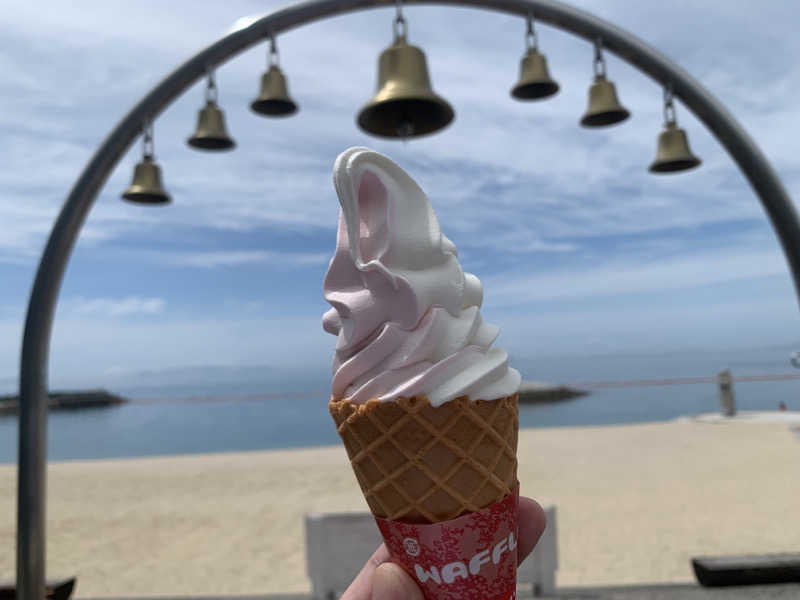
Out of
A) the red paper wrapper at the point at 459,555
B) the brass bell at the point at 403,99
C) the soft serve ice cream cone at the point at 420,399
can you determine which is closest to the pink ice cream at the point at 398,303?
the soft serve ice cream cone at the point at 420,399

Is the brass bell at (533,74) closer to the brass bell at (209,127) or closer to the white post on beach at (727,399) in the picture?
the brass bell at (209,127)

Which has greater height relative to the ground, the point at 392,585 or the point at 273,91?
the point at 273,91

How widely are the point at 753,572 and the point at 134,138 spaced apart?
635 cm

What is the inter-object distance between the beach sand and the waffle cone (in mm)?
5476

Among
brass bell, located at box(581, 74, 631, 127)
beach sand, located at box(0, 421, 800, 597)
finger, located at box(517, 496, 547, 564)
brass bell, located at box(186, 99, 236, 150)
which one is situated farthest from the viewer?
beach sand, located at box(0, 421, 800, 597)

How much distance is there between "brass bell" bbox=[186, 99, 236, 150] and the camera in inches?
214

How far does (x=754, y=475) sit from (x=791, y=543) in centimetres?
441

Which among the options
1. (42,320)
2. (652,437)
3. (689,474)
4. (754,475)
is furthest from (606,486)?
(42,320)

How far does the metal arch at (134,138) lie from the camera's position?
14.4 ft

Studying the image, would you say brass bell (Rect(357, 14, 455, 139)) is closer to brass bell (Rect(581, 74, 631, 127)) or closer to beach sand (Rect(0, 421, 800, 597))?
brass bell (Rect(581, 74, 631, 127))

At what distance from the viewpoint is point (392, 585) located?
1.87 m

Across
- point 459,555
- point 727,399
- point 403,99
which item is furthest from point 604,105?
point 727,399

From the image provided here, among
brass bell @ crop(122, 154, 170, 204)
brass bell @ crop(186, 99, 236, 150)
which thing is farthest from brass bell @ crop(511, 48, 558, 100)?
brass bell @ crop(122, 154, 170, 204)

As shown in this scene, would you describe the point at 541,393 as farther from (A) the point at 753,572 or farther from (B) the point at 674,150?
(B) the point at 674,150
